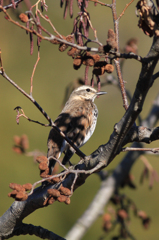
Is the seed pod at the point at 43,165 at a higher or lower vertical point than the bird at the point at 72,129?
higher

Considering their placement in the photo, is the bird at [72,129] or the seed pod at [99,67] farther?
the bird at [72,129]

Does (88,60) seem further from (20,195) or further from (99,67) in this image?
(20,195)

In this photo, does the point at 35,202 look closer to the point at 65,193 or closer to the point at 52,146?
the point at 65,193

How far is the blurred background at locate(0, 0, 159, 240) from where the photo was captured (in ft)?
20.2

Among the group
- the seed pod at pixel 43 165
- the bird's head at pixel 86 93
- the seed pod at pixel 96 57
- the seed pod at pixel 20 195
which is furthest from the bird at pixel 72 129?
the seed pod at pixel 96 57

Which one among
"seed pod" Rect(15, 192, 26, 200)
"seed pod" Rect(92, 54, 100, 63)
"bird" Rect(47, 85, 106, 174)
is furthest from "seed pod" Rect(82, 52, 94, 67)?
"bird" Rect(47, 85, 106, 174)

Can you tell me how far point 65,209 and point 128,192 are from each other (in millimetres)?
1436

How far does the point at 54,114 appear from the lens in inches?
277

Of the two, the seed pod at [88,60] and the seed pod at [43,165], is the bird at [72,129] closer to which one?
the seed pod at [43,165]

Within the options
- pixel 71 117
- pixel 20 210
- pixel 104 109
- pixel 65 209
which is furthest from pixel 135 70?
pixel 20 210

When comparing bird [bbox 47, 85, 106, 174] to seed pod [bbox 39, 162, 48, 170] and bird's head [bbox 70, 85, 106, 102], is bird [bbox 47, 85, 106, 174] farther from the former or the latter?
seed pod [bbox 39, 162, 48, 170]

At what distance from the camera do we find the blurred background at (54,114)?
243 inches

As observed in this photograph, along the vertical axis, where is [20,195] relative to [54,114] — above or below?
above

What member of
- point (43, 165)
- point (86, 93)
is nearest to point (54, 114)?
point (86, 93)
